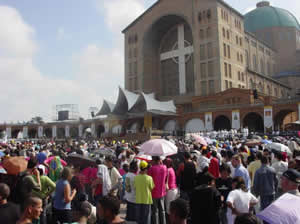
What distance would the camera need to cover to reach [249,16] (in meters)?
72.2

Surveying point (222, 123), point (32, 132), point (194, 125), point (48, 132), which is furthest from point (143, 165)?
point (48, 132)

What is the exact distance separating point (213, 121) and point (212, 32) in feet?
47.7

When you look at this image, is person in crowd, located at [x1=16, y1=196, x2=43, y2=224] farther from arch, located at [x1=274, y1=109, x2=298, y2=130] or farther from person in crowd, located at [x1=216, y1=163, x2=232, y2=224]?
arch, located at [x1=274, y1=109, x2=298, y2=130]

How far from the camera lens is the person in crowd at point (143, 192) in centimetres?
580

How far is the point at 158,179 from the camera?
6.23 meters

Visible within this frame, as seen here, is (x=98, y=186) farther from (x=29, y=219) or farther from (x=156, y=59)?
(x=156, y=59)

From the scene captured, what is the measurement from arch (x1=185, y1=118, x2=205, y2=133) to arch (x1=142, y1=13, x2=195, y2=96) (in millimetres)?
8960

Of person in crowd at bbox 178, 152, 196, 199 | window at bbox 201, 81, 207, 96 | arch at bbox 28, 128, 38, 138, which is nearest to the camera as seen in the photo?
person in crowd at bbox 178, 152, 196, 199

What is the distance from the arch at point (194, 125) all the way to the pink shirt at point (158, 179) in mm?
36099

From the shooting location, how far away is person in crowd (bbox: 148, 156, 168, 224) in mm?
6234

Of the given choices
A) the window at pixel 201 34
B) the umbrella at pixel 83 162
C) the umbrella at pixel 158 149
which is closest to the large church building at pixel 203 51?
the window at pixel 201 34

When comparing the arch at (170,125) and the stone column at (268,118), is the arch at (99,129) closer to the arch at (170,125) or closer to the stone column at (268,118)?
the arch at (170,125)

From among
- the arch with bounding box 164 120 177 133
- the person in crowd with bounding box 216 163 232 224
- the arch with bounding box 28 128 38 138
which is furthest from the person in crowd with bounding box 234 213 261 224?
the arch with bounding box 28 128 38 138

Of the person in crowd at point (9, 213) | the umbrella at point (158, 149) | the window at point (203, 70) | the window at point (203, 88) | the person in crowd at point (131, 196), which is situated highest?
the window at point (203, 70)
